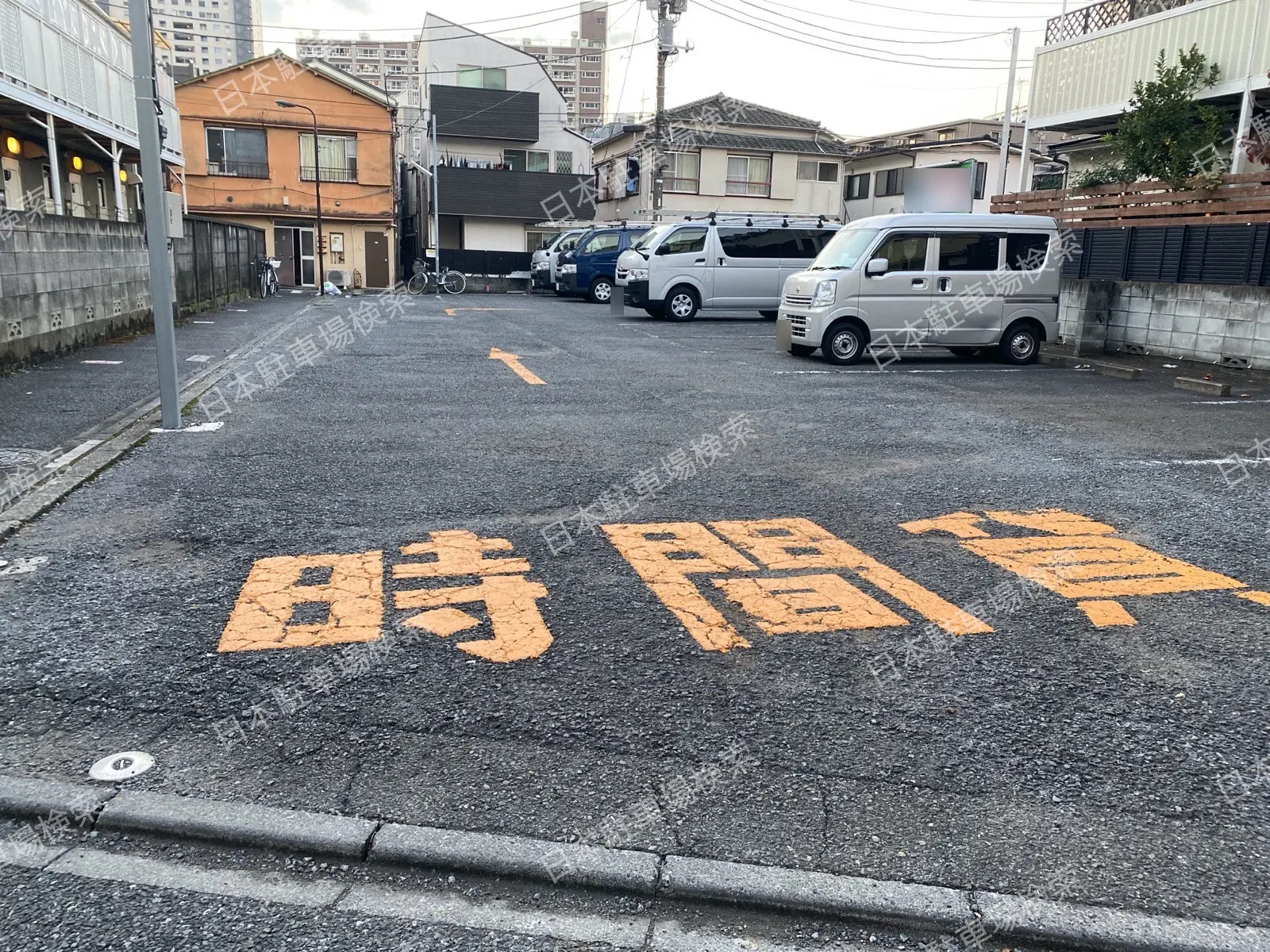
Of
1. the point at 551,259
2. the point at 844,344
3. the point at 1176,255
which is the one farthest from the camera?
the point at 551,259

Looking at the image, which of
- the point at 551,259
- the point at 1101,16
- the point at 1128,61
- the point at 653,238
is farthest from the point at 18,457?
the point at 551,259

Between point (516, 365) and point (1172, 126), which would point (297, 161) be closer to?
point (516, 365)

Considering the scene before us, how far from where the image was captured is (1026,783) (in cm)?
270

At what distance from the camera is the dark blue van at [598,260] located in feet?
81.8

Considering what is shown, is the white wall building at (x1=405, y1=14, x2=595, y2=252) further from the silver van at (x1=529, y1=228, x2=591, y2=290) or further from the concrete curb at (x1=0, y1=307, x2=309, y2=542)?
the concrete curb at (x1=0, y1=307, x2=309, y2=542)

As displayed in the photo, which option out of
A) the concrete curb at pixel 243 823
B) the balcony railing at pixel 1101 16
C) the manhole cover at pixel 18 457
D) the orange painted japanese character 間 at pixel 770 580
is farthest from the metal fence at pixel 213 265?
the balcony railing at pixel 1101 16

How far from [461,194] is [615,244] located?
46.3 feet

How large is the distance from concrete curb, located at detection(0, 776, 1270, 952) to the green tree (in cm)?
1339

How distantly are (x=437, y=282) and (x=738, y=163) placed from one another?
13.1m

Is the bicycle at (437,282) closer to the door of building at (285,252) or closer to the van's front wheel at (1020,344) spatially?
the door of building at (285,252)

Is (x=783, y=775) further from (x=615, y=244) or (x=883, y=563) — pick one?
(x=615, y=244)

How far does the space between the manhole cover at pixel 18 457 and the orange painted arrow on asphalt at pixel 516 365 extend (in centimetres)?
497

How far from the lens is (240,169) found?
110 feet

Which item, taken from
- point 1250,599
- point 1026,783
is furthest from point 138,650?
point 1250,599
